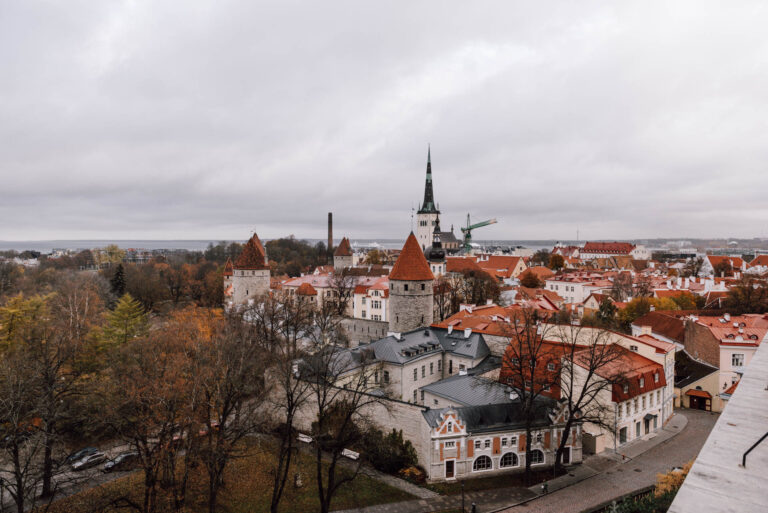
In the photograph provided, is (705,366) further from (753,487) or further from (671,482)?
(753,487)

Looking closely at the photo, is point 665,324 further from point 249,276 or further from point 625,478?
point 249,276

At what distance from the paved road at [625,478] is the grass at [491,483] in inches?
54.6

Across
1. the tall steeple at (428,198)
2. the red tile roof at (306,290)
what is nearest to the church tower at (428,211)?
the tall steeple at (428,198)

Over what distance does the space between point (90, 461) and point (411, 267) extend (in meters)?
21.0

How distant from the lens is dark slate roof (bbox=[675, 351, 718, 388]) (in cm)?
2808

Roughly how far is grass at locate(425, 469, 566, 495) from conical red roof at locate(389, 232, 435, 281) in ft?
50.0

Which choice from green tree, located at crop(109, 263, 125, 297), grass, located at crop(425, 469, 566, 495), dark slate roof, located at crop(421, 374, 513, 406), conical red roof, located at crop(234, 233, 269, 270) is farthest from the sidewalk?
green tree, located at crop(109, 263, 125, 297)

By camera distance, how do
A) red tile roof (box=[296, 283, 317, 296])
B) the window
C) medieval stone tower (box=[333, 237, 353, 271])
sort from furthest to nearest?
medieval stone tower (box=[333, 237, 353, 271]), red tile roof (box=[296, 283, 317, 296]), the window

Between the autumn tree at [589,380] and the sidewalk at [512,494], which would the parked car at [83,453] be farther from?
the autumn tree at [589,380]

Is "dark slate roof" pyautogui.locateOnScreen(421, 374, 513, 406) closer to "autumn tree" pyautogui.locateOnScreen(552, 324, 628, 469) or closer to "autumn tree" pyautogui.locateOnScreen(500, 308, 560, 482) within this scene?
"autumn tree" pyautogui.locateOnScreen(500, 308, 560, 482)

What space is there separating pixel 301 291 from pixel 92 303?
20429 mm

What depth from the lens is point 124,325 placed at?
31.7 meters

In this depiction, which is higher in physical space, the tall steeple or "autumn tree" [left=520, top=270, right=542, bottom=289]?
the tall steeple

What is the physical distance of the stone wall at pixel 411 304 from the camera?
3259 cm
